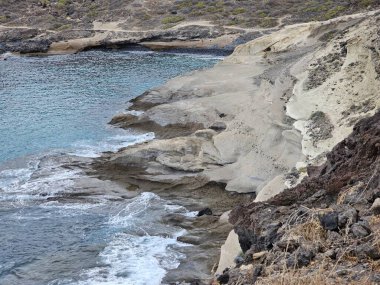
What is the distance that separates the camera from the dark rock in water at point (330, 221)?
413 inches

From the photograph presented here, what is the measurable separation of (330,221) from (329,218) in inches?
2.5

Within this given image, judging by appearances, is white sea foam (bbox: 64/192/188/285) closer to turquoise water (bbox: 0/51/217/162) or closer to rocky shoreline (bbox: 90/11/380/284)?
rocky shoreline (bbox: 90/11/380/284)

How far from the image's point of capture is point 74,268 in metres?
18.0

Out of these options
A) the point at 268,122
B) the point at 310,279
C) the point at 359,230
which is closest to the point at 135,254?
the point at 359,230

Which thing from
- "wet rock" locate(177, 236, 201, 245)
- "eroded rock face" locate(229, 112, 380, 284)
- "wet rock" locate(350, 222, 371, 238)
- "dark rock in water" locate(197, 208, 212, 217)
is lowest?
"dark rock in water" locate(197, 208, 212, 217)

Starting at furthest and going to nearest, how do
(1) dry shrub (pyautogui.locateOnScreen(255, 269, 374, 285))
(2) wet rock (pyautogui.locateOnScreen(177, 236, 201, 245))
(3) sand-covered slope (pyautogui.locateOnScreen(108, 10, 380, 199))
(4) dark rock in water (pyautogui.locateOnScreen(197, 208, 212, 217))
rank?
1. (3) sand-covered slope (pyautogui.locateOnScreen(108, 10, 380, 199))
2. (4) dark rock in water (pyautogui.locateOnScreen(197, 208, 212, 217))
3. (2) wet rock (pyautogui.locateOnScreen(177, 236, 201, 245))
4. (1) dry shrub (pyautogui.locateOnScreen(255, 269, 374, 285))

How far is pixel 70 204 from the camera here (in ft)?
77.3

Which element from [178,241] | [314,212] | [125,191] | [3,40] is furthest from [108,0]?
[314,212]

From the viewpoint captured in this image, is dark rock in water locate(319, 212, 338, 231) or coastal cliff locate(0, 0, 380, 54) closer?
dark rock in water locate(319, 212, 338, 231)

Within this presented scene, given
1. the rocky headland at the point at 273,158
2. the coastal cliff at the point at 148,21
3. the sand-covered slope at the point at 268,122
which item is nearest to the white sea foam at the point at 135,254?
the rocky headland at the point at 273,158

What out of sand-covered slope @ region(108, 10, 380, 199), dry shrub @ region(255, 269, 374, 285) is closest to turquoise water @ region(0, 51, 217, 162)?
sand-covered slope @ region(108, 10, 380, 199)

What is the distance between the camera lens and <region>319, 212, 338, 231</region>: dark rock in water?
10.5 meters

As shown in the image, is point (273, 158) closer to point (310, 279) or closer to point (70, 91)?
point (310, 279)

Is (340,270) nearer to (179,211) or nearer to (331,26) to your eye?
(179,211)
